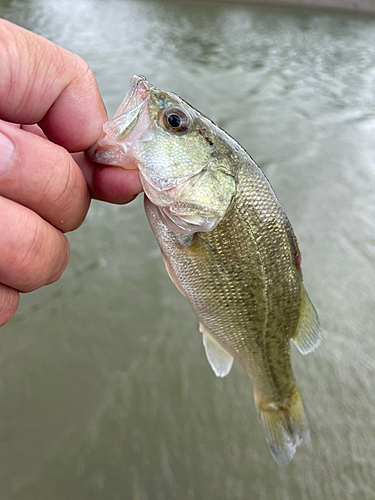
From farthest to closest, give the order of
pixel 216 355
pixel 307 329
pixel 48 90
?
pixel 216 355
pixel 307 329
pixel 48 90

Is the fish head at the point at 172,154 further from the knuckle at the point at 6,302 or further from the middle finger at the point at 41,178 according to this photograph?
the knuckle at the point at 6,302

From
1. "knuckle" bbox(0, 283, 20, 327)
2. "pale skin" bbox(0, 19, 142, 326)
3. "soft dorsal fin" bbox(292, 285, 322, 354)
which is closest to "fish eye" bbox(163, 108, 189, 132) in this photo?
"pale skin" bbox(0, 19, 142, 326)

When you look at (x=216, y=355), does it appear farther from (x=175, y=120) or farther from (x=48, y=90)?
(x=48, y=90)

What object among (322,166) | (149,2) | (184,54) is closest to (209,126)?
(322,166)

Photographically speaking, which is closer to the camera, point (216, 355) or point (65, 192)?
point (65, 192)

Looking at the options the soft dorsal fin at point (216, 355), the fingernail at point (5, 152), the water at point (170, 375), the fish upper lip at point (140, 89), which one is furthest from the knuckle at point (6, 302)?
the water at point (170, 375)

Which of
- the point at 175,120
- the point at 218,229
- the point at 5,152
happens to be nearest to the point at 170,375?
the point at 218,229

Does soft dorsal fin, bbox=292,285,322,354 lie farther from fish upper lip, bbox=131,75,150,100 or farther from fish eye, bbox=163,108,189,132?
fish upper lip, bbox=131,75,150,100

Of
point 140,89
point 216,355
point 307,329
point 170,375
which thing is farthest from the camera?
point 170,375
